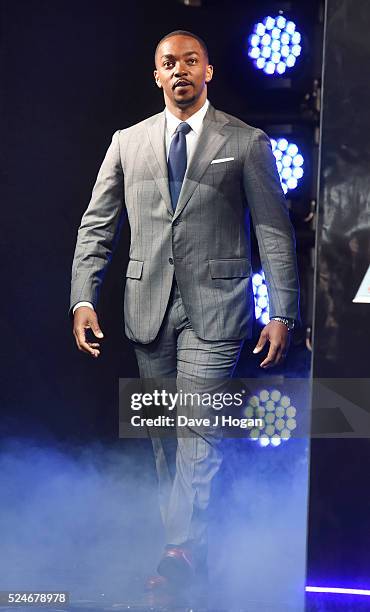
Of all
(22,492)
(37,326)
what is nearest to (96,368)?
(37,326)

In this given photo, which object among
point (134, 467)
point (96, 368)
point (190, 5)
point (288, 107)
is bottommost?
point (134, 467)

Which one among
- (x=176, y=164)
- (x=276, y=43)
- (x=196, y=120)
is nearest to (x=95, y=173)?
(x=176, y=164)

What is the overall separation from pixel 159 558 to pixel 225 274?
3.55 feet

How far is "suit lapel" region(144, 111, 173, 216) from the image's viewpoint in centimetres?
431

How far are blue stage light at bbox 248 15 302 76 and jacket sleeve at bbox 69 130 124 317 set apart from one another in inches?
23.3

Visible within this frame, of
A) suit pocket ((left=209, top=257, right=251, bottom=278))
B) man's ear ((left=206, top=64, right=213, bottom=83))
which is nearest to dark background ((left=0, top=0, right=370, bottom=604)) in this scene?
man's ear ((left=206, top=64, right=213, bottom=83))

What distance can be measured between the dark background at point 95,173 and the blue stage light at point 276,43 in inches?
1.7

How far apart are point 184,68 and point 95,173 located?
509mm

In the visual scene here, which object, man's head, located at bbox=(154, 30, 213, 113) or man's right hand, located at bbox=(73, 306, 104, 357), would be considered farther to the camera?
man's right hand, located at bbox=(73, 306, 104, 357)

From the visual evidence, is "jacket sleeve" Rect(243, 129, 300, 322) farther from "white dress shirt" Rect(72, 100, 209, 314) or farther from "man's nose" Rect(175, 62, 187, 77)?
"man's nose" Rect(175, 62, 187, 77)

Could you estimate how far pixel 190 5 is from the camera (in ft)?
14.1

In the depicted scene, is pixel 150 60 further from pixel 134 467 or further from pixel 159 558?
pixel 159 558

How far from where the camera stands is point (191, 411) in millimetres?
4340

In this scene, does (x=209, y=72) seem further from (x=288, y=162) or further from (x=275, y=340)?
(x=275, y=340)
